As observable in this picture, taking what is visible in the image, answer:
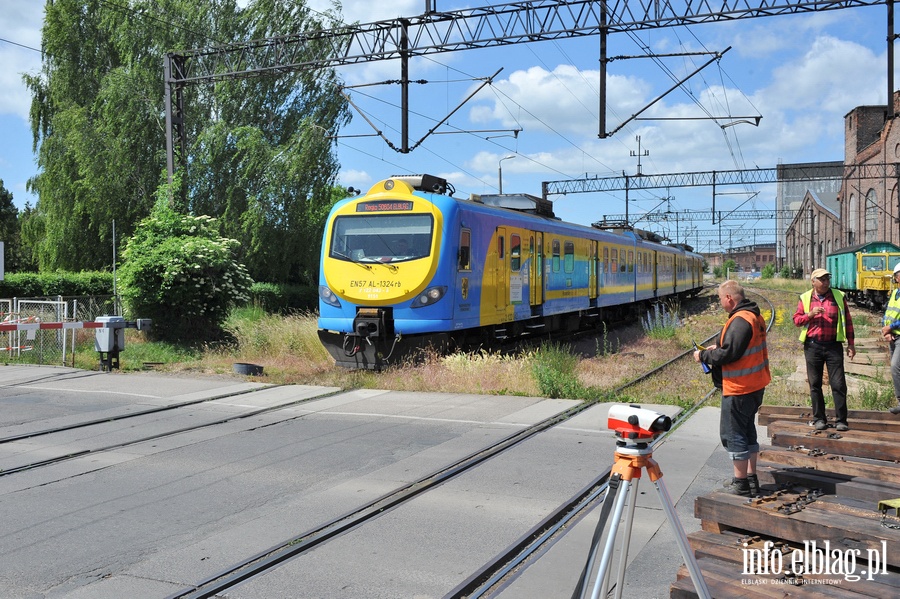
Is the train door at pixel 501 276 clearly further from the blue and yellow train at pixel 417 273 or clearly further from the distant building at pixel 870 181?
the distant building at pixel 870 181

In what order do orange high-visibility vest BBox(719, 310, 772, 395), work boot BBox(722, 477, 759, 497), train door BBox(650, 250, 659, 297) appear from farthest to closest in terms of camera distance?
train door BBox(650, 250, 659, 297)
orange high-visibility vest BBox(719, 310, 772, 395)
work boot BBox(722, 477, 759, 497)

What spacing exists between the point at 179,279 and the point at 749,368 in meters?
14.4

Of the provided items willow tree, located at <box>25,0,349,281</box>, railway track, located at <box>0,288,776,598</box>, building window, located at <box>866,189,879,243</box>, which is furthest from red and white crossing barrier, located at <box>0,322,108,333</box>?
building window, located at <box>866,189,879,243</box>

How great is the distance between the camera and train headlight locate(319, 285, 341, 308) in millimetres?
→ 14789

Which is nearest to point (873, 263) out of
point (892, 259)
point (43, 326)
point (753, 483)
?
point (892, 259)

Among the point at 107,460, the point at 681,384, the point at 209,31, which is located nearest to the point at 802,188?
the point at 209,31

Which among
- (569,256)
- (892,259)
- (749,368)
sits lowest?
(749,368)

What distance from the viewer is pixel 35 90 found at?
105 ft

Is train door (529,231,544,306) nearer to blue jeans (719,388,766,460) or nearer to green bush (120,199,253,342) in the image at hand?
green bush (120,199,253,342)

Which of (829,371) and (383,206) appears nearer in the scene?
(829,371)

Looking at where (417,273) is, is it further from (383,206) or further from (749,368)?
(749,368)

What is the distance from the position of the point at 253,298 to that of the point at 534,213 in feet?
33.7

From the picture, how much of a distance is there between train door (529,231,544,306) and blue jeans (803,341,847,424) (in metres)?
9.76

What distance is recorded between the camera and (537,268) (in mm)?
17969
